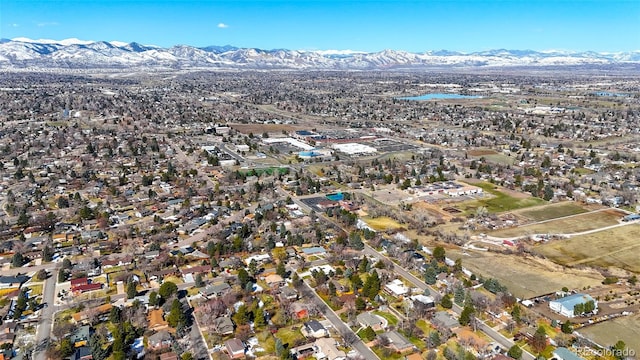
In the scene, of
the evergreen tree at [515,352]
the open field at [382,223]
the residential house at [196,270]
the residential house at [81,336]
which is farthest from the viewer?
the open field at [382,223]

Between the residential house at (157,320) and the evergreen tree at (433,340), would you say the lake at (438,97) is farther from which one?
the residential house at (157,320)

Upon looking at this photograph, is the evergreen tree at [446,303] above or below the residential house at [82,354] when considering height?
above

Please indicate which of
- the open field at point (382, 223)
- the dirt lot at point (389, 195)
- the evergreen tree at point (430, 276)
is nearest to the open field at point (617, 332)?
the evergreen tree at point (430, 276)

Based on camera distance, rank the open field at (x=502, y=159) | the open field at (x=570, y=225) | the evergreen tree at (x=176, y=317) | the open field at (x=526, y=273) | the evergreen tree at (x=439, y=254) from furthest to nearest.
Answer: the open field at (x=502, y=159), the open field at (x=570, y=225), the evergreen tree at (x=439, y=254), the open field at (x=526, y=273), the evergreen tree at (x=176, y=317)

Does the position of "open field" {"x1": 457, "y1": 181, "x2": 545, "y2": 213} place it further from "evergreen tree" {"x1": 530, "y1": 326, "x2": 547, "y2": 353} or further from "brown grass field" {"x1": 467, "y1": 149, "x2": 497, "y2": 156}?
"evergreen tree" {"x1": 530, "y1": 326, "x2": 547, "y2": 353}

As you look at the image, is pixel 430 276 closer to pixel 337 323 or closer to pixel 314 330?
pixel 337 323

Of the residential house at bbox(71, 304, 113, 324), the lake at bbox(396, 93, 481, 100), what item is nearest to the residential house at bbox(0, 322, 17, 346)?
the residential house at bbox(71, 304, 113, 324)

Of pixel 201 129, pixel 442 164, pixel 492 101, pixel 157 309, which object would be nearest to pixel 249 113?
pixel 201 129
